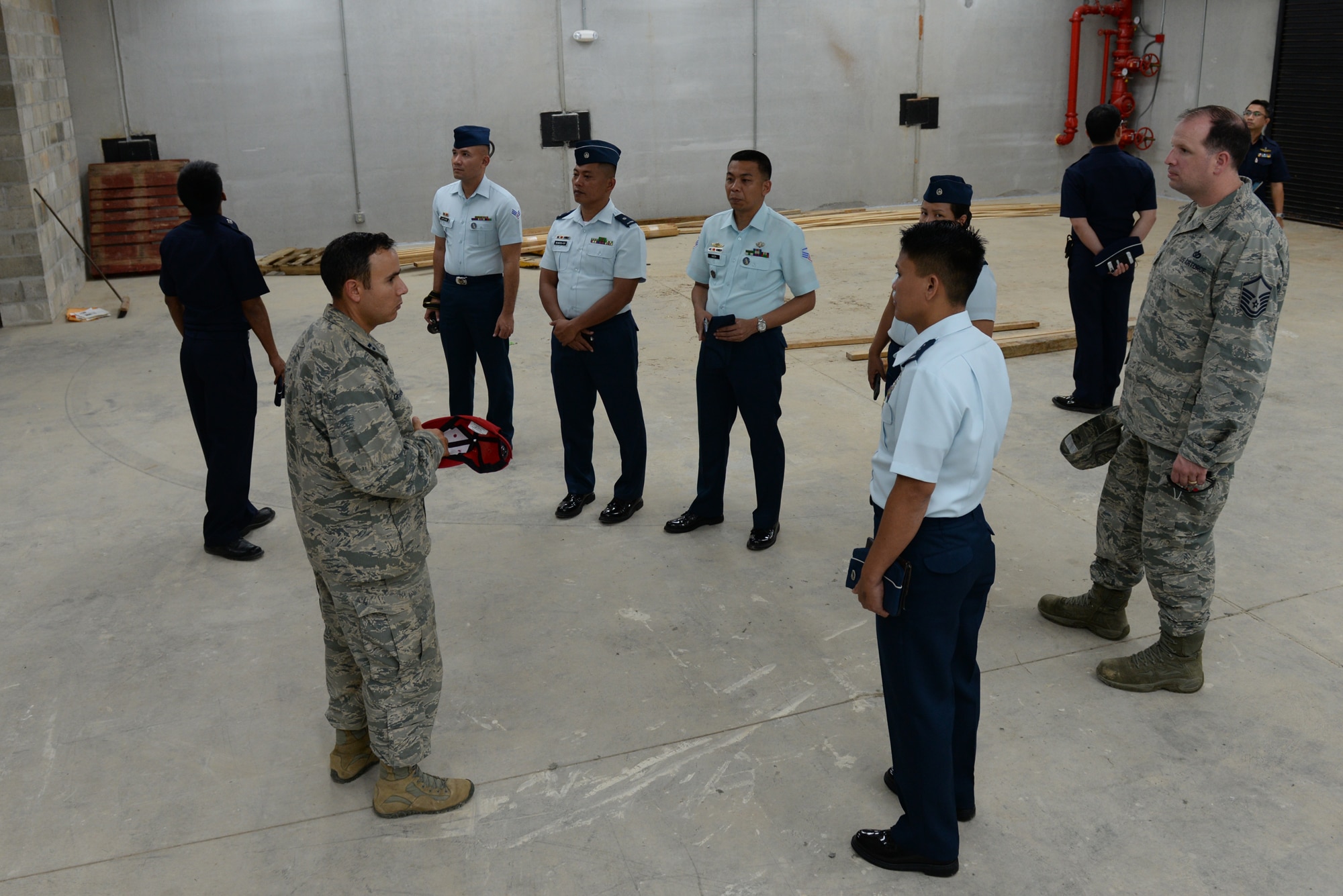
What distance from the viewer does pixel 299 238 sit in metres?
11.7

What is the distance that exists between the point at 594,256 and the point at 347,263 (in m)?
2.15

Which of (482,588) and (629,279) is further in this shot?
(629,279)

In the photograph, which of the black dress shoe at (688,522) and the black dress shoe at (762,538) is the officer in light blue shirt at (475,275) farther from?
the black dress shoe at (762,538)

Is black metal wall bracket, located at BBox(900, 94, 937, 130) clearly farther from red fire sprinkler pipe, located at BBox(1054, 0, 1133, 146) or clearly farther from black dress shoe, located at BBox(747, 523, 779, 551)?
black dress shoe, located at BBox(747, 523, 779, 551)

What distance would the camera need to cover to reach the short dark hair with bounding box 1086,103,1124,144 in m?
5.86

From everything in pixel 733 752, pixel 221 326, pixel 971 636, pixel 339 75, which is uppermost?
pixel 339 75

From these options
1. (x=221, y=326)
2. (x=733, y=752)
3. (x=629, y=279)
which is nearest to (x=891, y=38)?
(x=629, y=279)

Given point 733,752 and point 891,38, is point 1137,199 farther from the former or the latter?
point 891,38

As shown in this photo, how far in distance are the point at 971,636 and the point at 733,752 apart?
893 mm

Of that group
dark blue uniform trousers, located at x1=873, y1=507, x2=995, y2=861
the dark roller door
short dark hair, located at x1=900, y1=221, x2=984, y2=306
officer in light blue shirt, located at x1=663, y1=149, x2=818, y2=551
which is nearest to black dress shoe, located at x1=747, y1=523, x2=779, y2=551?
officer in light blue shirt, located at x1=663, y1=149, x2=818, y2=551

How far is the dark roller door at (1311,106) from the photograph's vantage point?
1162cm

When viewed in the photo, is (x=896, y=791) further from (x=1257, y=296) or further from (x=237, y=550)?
(x=237, y=550)

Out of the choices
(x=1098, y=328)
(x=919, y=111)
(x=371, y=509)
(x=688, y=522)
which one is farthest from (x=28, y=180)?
(x=919, y=111)

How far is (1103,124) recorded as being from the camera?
588 centimetres
